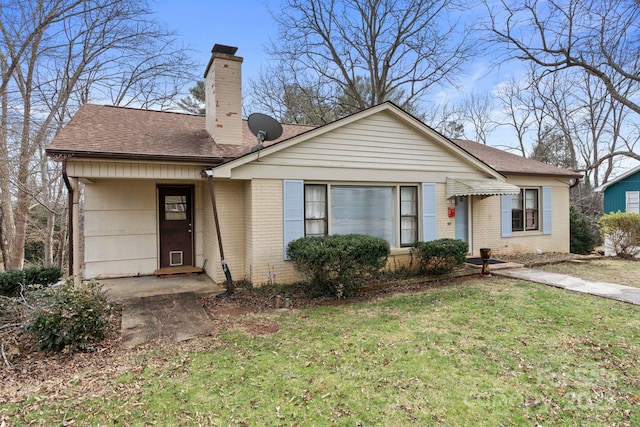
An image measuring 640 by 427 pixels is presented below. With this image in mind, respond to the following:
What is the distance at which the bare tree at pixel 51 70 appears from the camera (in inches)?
488

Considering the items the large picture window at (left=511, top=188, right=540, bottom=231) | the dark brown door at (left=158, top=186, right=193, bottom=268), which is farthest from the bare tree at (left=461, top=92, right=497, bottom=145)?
the dark brown door at (left=158, top=186, right=193, bottom=268)

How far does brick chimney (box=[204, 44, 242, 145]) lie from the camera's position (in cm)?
885

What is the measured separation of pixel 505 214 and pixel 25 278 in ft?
38.9

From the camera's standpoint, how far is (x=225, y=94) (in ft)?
29.3

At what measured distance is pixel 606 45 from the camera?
13445 millimetres

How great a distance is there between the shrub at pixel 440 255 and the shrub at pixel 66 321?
21.0 feet

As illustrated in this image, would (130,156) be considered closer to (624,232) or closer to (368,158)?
(368,158)

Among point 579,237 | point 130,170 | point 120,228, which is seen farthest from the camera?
point 579,237

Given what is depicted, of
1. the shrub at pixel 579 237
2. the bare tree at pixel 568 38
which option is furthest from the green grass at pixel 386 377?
the bare tree at pixel 568 38

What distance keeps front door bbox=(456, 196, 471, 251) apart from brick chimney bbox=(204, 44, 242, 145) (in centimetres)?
623

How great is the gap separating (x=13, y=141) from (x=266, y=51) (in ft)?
40.3

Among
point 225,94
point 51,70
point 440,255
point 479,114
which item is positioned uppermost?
point 479,114

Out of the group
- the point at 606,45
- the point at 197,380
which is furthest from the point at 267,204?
the point at 606,45

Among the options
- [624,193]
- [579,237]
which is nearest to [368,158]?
[579,237]
